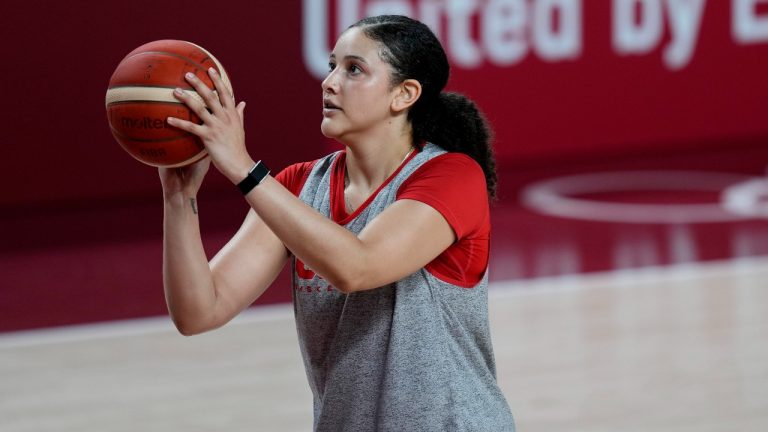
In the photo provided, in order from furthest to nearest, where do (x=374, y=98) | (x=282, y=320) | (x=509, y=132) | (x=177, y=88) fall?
(x=509, y=132)
(x=282, y=320)
(x=374, y=98)
(x=177, y=88)

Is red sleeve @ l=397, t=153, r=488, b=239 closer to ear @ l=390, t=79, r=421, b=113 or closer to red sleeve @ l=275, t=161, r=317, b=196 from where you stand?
ear @ l=390, t=79, r=421, b=113

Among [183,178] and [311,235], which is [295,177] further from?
[311,235]

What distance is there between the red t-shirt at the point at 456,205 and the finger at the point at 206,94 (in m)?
0.38

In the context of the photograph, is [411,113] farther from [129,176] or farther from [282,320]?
[129,176]

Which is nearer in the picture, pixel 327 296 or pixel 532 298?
pixel 327 296

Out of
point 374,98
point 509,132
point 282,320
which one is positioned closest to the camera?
point 374,98

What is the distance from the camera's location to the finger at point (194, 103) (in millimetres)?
2199

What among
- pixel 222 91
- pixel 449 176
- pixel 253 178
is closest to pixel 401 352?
pixel 449 176

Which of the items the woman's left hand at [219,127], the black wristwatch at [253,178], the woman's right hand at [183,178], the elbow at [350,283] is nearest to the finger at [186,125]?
the woman's left hand at [219,127]

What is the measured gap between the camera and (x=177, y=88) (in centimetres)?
224

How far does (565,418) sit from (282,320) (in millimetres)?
1578

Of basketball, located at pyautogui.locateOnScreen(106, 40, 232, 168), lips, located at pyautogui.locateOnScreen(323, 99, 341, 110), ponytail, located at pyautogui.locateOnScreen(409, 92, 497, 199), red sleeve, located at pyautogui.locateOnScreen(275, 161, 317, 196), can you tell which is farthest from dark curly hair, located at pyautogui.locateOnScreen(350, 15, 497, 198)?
basketball, located at pyautogui.locateOnScreen(106, 40, 232, 168)

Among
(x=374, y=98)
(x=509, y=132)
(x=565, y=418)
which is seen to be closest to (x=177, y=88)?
(x=374, y=98)

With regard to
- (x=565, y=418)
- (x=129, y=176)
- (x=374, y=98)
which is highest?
(x=374, y=98)
